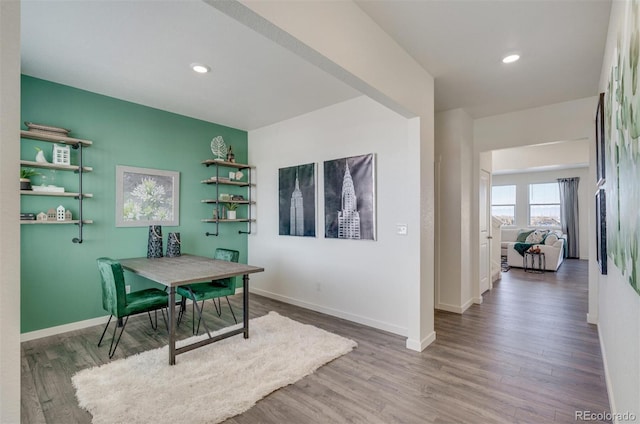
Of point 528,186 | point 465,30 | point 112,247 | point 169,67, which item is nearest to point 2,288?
point 169,67

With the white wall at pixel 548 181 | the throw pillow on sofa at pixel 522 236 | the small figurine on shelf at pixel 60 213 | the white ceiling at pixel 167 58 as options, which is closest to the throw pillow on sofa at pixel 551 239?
the throw pillow on sofa at pixel 522 236

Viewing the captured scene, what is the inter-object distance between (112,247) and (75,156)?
3.77ft

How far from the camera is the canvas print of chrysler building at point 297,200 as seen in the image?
13.6 ft

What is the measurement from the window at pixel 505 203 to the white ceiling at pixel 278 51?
701cm

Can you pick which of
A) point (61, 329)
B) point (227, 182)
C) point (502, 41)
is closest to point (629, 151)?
point (502, 41)

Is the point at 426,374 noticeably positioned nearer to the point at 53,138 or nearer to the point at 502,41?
the point at 502,41

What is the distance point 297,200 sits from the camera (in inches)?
170

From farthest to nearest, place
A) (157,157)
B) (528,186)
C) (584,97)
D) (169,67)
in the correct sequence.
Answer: (528,186) → (157,157) → (584,97) → (169,67)

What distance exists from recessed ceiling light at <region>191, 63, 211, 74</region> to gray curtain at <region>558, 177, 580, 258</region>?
1014 cm

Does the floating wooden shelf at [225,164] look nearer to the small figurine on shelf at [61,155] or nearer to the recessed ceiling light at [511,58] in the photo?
the small figurine on shelf at [61,155]

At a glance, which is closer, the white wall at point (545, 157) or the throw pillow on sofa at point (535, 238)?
the throw pillow on sofa at point (535, 238)

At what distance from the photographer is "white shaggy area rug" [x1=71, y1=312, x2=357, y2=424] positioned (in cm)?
198

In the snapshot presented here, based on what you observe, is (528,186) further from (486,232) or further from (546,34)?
(546,34)

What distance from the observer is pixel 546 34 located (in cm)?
241
